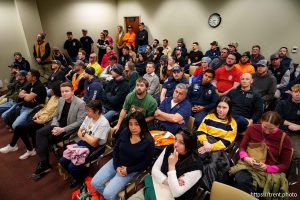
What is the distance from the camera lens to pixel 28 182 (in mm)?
2734

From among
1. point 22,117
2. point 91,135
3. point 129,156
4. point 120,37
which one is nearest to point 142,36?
point 120,37

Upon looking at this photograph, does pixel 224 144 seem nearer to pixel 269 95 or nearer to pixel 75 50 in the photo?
pixel 269 95

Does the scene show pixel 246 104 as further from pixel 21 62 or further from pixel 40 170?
pixel 21 62

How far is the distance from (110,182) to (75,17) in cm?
730

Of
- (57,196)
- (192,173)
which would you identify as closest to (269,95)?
(192,173)

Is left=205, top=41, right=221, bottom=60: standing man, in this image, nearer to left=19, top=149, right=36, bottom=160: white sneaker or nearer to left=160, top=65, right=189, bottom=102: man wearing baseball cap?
left=160, top=65, right=189, bottom=102: man wearing baseball cap

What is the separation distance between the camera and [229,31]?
6.30 meters

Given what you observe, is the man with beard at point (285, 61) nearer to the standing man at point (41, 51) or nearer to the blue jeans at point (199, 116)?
→ the blue jeans at point (199, 116)

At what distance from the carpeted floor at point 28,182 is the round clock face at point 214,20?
4.89m

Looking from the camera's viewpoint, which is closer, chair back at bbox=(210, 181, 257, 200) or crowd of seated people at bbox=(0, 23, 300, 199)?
chair back at bbox=(210, 181, 257, 200)

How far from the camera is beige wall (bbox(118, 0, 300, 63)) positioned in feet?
17.6

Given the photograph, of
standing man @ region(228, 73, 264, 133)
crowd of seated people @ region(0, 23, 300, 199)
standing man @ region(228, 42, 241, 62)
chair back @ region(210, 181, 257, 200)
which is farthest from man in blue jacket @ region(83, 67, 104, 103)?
standing man @ region(228, 42, 241, 62)

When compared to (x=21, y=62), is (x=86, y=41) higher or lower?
higher

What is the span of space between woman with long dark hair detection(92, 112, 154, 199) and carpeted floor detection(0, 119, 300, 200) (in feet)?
2.51
